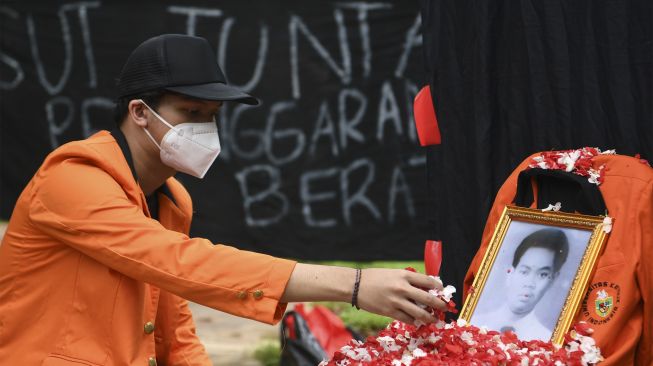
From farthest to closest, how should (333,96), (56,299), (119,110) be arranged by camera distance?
(333,96), (119,110), (56,299)

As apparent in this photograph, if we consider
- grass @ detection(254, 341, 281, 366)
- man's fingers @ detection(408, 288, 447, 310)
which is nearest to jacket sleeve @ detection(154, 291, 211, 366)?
man's fingers @ detection(408, 288, 447, 310)

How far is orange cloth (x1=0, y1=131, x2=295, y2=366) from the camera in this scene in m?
2.29

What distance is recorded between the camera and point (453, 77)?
323 centimetres

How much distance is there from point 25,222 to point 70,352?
39cm

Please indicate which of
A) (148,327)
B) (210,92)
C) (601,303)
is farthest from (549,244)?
(148,327)

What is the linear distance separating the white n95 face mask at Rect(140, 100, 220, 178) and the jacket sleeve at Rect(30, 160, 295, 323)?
0.24m

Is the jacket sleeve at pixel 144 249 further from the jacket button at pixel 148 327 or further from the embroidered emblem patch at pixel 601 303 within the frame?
the embroidered emblem patch at pixel 601 303

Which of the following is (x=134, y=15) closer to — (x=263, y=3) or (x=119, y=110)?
(x=263, y=3)

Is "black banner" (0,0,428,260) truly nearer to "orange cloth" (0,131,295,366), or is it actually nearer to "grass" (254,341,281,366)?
"grass" (254,341,281,366)

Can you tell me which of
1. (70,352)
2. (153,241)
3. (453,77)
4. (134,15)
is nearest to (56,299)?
(70,352)

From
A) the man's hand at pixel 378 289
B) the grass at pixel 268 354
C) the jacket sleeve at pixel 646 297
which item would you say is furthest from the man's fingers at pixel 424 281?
the grass at pixel 268 354

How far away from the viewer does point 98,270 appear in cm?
251

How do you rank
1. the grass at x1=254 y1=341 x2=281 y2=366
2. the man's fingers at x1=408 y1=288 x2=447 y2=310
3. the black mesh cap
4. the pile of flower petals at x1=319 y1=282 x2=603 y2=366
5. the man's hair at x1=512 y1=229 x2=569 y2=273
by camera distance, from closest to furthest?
the man's fingers at x1=408 y1=288 x2=447 y2=310 < the pile of flower petals at x1=319 y1=282 x2=603 y2=366 < the man's hair at x1=512 y1=229 x2=569 y2=273 < the black mesh cap < the grass at x1=254 y1=341 x2=281 y2=366

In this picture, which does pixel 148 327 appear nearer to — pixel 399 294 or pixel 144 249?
pixel 144 249
